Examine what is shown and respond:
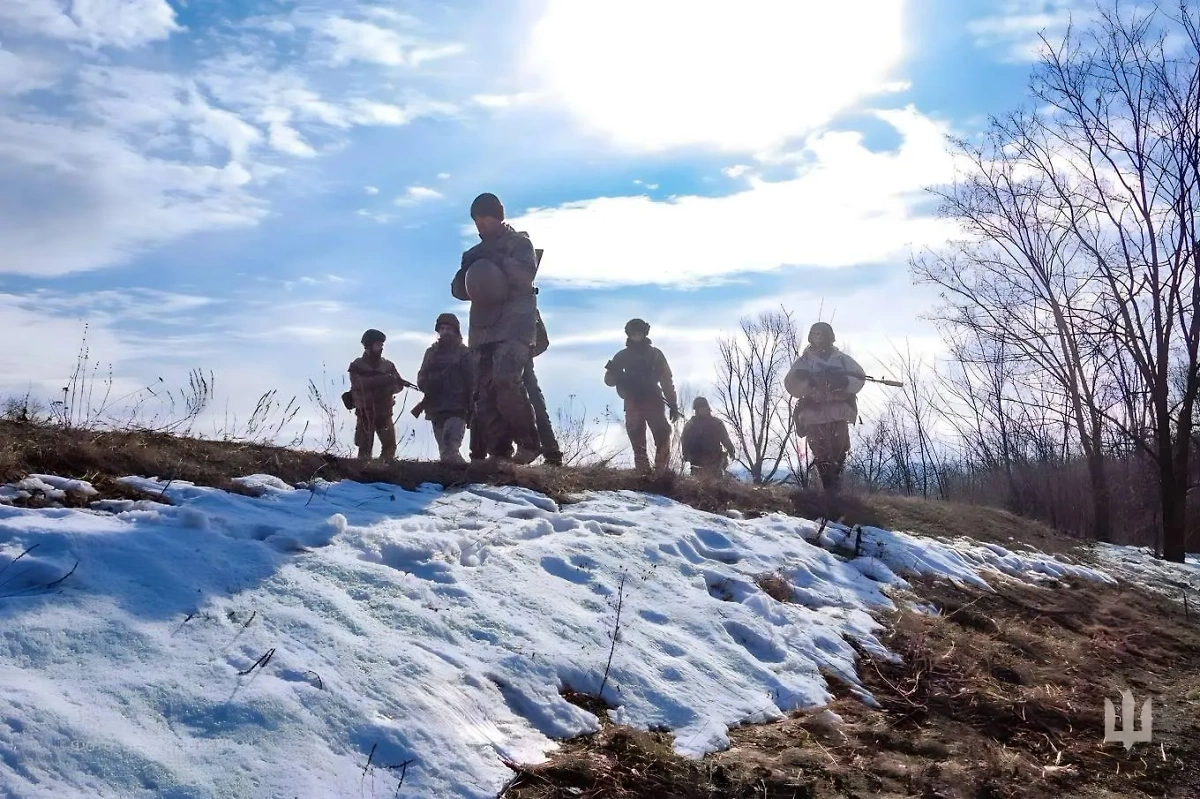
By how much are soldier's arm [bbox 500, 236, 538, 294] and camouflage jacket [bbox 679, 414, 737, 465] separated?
4933 millimetres

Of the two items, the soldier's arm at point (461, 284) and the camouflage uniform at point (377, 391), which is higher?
the soldier's arm at point (461, 284)

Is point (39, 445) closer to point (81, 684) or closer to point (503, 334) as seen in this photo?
point (81, 684)

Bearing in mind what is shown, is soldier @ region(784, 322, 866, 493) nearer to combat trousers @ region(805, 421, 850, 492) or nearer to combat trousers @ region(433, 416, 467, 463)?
combat trousers @ region(805, 421, 850, 492)

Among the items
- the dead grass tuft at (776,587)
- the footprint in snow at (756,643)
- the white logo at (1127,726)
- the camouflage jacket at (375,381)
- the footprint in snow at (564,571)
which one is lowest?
the white logo at (1127,726)

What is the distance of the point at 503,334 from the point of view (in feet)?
23.3

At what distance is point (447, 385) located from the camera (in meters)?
9.85

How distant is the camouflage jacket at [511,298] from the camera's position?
707 cm

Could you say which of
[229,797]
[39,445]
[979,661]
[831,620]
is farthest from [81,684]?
[979,661]

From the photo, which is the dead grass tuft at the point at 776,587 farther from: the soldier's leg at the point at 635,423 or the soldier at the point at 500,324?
the soldier's leg at the point at 635,423

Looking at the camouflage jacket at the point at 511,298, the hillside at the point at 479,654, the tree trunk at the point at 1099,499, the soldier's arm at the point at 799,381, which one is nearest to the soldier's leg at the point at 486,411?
the camouflage jacket at the point at 511,298

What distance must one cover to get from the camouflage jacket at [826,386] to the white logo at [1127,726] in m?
4.90

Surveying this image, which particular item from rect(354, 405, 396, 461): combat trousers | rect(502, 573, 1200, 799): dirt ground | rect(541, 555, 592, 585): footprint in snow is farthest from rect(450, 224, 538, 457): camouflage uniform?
rect(502, 573, 1200, 799): dirt ground

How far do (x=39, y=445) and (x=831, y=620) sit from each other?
4.31 m

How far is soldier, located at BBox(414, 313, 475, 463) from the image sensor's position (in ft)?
32.3
